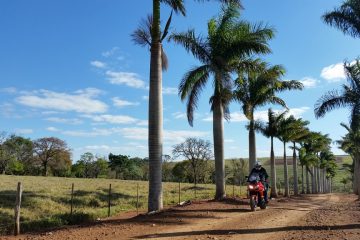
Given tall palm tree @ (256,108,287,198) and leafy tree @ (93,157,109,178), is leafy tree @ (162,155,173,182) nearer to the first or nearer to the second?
leafy tree @ (93,157,109,178)

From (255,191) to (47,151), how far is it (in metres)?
79.6

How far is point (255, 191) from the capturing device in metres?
15.6

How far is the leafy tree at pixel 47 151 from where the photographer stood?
289 ft

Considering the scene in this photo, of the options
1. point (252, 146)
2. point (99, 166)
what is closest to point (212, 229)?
point (252, 146)

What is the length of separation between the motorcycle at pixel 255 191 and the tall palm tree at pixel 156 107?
3.52 metres

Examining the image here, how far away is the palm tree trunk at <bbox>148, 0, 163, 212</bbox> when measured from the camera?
14508 millimetres

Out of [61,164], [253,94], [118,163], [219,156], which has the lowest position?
[219,156]

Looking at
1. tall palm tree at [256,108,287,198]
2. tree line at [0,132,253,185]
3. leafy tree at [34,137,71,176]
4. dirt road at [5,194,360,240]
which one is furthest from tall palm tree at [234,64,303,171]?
leafy tree at [34,137,71,176]

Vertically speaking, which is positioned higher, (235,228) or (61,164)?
(61,164)

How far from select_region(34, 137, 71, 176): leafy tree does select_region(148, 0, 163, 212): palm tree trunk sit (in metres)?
77.9

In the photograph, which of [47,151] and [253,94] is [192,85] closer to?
[253,94]

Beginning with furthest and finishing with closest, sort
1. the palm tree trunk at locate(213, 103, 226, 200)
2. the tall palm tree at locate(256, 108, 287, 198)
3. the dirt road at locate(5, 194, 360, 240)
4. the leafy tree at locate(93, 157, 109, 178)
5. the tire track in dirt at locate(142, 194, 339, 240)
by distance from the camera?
the leafy tree at locate(93, 157, 109, 178)
the tall palm tree at locate(256, 108, 287, 198)
the palm tree trunk at locate(213, 103, 226, 200)
the dirt road at locate(5, 194, 360, 240)
the tire track in dirt at locate(142, 194, 339, 240)

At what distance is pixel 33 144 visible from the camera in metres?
87.9

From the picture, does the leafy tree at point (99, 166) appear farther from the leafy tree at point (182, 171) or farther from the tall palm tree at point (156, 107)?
the tall palm tree at point (156, 107)
